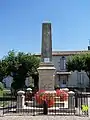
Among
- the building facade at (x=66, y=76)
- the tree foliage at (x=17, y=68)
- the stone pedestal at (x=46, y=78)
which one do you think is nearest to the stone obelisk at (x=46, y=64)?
the stone pedestal at (x=46, y=78)

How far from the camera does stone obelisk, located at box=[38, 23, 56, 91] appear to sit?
64.2 ft

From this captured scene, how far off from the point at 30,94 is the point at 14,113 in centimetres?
442

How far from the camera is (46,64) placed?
20.0m

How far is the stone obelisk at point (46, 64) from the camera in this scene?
19.6 meters

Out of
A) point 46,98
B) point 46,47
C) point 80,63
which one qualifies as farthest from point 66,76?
point 46,98

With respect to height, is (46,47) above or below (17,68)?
above

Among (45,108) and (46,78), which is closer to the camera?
(45,108)

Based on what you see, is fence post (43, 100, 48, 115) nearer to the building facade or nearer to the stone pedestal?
the stone pedestal

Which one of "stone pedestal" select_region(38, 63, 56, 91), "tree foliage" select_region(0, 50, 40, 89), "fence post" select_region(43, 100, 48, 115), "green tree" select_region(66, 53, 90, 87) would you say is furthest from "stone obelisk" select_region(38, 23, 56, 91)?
"green tree" select_region(66, 53, 90, 87)

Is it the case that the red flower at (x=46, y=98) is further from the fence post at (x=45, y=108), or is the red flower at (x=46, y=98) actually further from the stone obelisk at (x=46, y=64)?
the stone obelisk at (x=46, y=64)

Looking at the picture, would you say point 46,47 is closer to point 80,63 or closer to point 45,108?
point 45,108

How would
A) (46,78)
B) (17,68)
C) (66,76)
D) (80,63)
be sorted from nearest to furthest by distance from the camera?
1. (46,78)
2. (17,68)
3. (80,63)
4. (66,76)

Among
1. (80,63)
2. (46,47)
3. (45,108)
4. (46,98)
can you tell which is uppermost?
(46,47)

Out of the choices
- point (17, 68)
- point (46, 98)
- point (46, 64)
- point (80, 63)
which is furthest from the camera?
point (80, 63)
